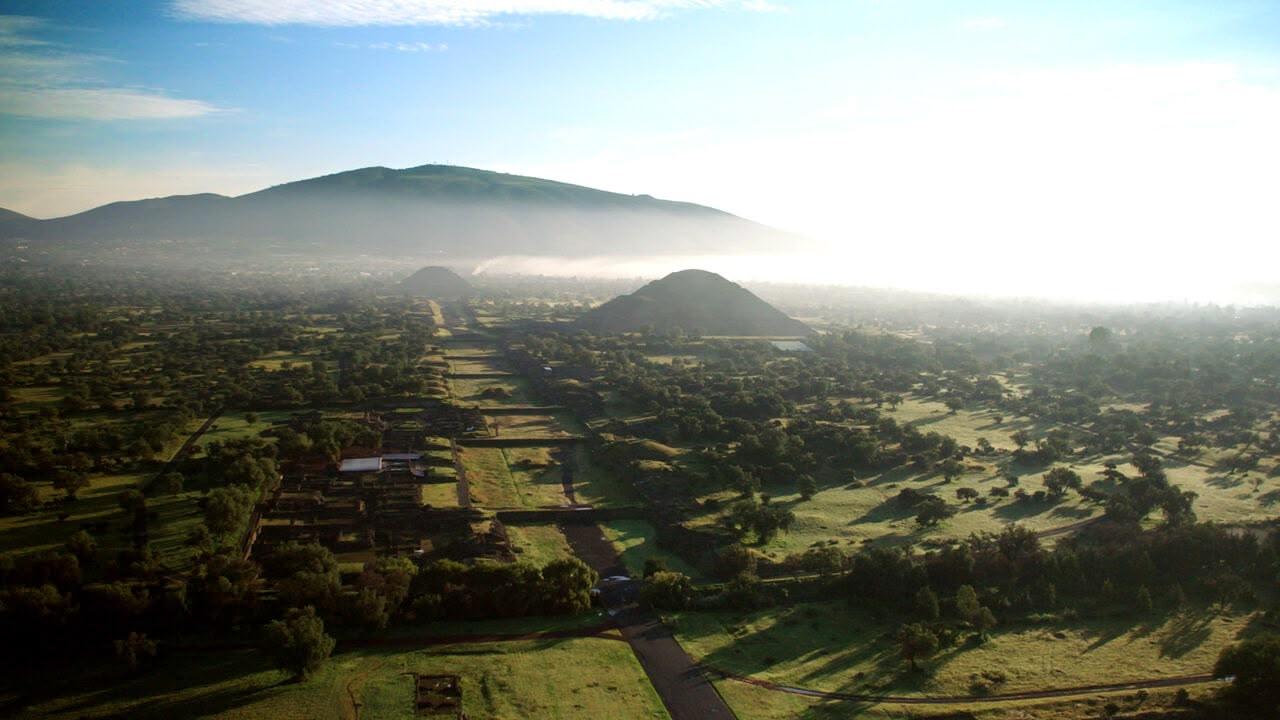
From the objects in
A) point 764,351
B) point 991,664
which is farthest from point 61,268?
point 991,664

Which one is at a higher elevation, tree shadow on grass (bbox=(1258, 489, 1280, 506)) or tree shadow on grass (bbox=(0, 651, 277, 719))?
tree shadow on grass (bbox=(1258, 489, 1280, 506))

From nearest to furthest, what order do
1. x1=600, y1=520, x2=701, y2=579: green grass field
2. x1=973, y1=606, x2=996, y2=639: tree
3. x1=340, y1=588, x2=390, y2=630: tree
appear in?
x1=340, y1=588, x2=390, y2=630: tree → x1=973, y1=606, x2=996, y2=639: tree → x1=600, y1=520, x2=701, y2=579: green grass field

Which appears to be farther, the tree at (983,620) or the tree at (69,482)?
the tree at (69,482)

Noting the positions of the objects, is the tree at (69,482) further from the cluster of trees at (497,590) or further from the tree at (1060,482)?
the tree at (1060,482)

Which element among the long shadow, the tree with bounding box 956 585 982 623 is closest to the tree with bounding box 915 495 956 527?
the long shadow

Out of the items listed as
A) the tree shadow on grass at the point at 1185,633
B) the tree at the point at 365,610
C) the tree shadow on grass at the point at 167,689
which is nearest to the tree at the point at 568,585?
the tree at the point at 365,610

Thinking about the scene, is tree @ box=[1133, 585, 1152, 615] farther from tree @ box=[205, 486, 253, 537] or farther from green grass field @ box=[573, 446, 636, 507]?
tree @ box=[205, 486, 253, 537]

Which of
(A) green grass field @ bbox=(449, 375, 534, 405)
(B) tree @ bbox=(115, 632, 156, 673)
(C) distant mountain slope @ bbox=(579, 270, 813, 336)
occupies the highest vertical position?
(C) distant mountain slope @ bbox=(579, 270, 813, 336)
